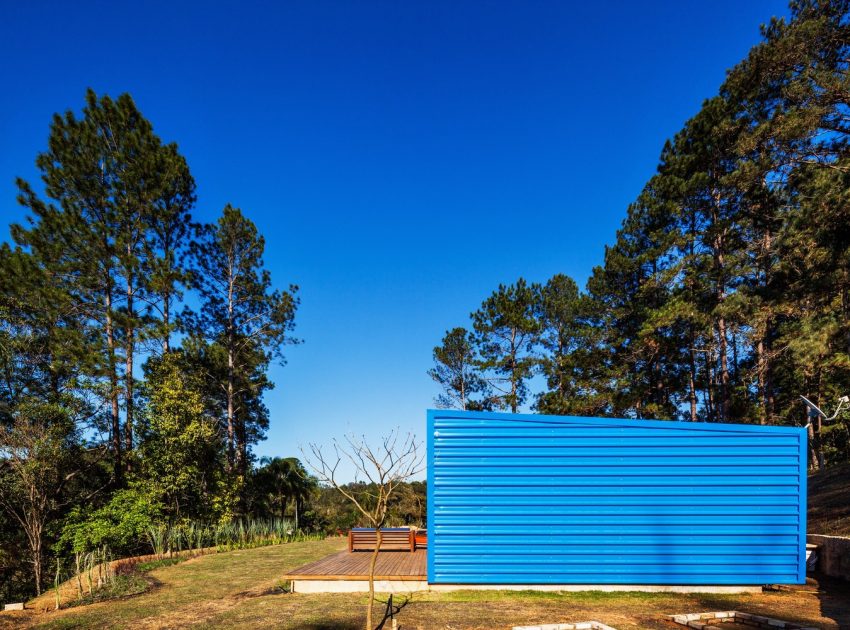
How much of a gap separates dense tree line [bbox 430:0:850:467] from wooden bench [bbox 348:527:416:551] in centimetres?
1041

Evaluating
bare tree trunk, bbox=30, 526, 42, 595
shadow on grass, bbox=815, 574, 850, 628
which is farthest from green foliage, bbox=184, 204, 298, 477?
shadow on grass, bbox=815, 574, 850, 628

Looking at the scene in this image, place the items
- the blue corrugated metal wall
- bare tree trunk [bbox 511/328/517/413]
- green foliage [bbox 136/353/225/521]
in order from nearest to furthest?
1. the blue corrugated metal wall
2. green foliage [bbox 136/353/225/521]
3. bare tree trunk [bbox 511/328/517/413]

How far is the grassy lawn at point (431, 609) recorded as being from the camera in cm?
525

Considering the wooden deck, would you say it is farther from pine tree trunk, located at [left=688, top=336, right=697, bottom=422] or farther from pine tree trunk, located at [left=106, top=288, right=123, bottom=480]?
pine tree trunk, located at [left=688, top=336, right=697, bottom=422]

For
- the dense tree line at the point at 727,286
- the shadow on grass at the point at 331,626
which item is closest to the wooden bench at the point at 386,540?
the shadow on grass at the point at 331,626

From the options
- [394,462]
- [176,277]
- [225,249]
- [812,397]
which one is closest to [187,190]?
[225,249]

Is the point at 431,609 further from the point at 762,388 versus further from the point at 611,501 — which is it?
the point at 762,388

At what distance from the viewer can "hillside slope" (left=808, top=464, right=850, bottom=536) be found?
359 inches

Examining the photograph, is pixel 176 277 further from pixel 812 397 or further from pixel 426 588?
pixel 812 397

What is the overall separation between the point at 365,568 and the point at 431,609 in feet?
6.24

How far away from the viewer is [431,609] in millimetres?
5777

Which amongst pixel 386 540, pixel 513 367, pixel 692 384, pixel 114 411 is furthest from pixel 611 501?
pixel 513 367

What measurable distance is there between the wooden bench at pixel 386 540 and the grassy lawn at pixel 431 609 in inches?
85.0

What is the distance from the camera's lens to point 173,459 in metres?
12.3
